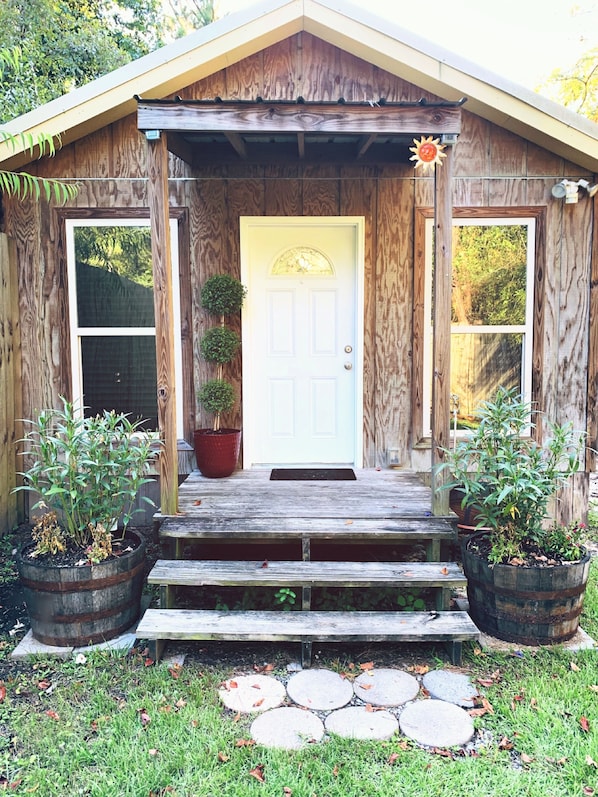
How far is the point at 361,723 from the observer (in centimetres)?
237

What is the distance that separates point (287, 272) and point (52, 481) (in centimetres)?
252

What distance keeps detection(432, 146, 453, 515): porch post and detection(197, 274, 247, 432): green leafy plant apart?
5.47 feet

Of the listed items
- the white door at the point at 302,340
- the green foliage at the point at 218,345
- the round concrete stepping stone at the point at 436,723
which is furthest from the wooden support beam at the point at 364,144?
the round concrete stepping stone at the point at 436,723

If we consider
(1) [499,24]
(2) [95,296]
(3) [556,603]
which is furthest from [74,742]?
(1) [499,24]

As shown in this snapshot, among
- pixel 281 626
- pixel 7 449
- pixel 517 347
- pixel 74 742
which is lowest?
pixel 74 742

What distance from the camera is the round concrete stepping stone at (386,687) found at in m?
2.53

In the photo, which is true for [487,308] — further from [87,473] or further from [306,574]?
[87,473]

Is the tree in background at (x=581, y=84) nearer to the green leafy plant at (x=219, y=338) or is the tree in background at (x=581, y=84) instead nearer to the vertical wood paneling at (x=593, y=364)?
the vertical wood paneling at (x=593, y=364)

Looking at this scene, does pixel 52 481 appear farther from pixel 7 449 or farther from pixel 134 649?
pixel 7 449

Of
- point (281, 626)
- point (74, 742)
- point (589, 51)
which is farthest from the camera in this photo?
point (589, 51)

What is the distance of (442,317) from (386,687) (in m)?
1.99

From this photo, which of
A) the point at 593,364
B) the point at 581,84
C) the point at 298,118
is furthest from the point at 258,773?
the point at 581,84

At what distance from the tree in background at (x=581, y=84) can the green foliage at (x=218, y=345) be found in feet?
37.8

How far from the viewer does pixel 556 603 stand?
291 centimetres
